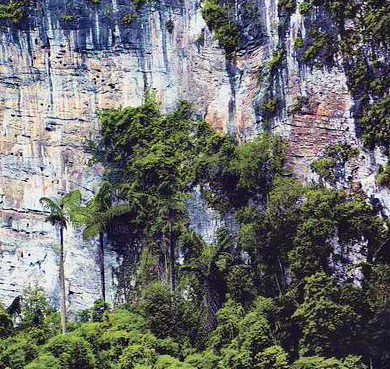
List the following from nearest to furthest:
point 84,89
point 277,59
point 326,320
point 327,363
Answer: point 327,363
point 326,320
point 277,59
point 84,89

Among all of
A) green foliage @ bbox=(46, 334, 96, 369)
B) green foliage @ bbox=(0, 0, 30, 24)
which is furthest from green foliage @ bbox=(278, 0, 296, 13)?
green foliage @ bbox=(46, 334, 96, 369)

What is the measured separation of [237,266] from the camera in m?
32.3

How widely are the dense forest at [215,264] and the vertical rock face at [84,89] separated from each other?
0.61 meters

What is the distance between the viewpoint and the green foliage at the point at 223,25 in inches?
1340

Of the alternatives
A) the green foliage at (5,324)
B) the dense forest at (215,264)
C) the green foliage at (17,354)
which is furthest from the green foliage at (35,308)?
the green foliage at (17,354)

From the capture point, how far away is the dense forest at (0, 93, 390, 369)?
1150 inches

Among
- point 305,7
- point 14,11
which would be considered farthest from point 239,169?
point 14,11

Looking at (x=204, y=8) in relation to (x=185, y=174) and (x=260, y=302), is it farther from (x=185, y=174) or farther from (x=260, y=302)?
(x=260, y=302)

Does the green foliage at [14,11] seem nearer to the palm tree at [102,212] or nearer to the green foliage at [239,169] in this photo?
the palm tree at [102,212]

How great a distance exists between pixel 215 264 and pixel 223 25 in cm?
680

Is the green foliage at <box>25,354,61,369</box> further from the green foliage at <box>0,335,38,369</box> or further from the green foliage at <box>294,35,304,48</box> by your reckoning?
the green foliage at <box>294,35,304,48</box>

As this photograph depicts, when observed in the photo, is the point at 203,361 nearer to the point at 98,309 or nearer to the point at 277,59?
the point at 98,309

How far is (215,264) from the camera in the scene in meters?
32.8

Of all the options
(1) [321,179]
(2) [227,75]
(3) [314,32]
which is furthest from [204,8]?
(1) [321,179]
